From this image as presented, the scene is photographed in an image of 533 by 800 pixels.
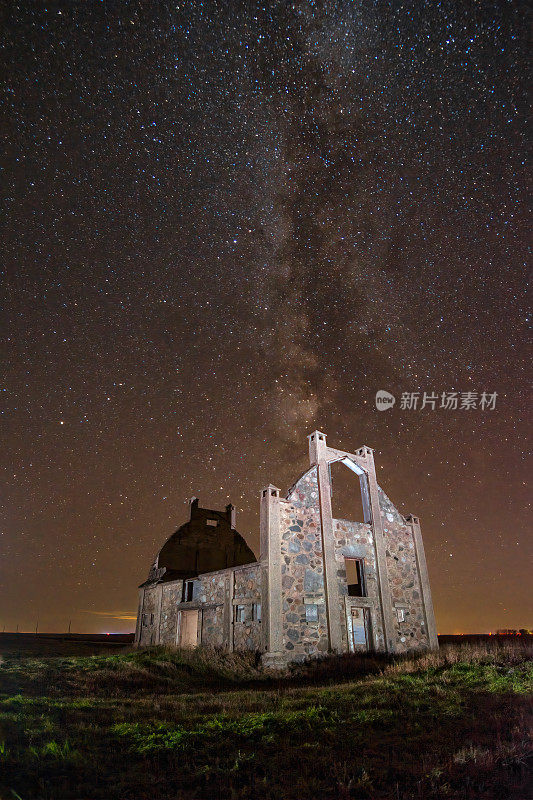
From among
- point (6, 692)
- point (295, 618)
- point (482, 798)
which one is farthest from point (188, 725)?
point (295, 618)

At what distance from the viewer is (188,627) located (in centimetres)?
2205

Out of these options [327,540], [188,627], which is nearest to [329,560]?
[327,540]

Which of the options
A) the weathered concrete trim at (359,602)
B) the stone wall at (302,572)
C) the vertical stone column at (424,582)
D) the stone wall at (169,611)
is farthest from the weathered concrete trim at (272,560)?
the stone wall at (169,611)

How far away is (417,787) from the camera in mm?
4816

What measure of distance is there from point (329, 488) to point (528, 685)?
10.0 m

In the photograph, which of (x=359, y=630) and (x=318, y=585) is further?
(x=359, y=630)

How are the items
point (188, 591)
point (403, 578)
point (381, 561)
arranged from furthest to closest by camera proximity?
point (188, 591), point (403, 578), point (381, 561)

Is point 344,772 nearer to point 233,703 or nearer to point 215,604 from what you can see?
point 233,703

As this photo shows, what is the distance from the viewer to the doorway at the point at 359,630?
17.2 meters

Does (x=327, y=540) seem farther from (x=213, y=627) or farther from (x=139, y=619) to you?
(x=139, y=619)

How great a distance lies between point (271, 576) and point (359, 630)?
4.51 m

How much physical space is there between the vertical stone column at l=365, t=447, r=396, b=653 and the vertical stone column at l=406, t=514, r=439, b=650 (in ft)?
7.14

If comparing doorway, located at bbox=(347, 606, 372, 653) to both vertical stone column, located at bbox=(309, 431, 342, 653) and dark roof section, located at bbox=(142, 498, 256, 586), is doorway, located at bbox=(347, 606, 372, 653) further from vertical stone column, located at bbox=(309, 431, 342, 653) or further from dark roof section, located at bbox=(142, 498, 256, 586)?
dark roof section, located at bbox=(142, 498, 256, 586)

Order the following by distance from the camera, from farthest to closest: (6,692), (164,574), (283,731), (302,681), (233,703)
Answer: (164,574), (302,681), (6,692), (233,703), (283,731)
